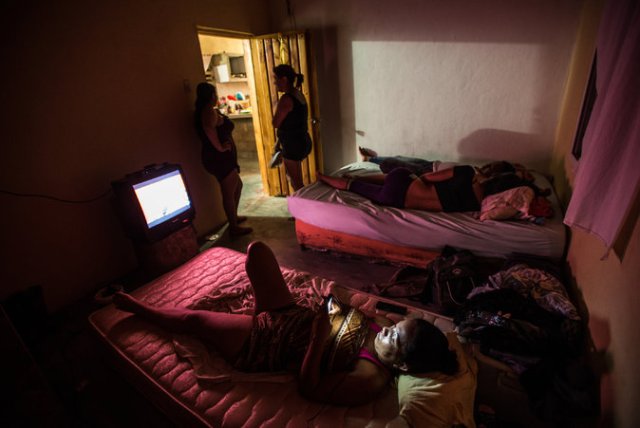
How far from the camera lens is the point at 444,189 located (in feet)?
7.86

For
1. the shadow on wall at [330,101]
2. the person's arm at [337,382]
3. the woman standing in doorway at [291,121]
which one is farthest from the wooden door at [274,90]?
the person's arm at [337,382]

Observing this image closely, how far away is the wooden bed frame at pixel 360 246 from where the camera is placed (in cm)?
234

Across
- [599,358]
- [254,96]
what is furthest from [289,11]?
[599,358]

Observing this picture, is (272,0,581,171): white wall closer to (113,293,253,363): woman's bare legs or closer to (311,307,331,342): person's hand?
(311,307,331,342): person's hand

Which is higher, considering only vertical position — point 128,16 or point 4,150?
point 128,16

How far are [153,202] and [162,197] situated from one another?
8 cm

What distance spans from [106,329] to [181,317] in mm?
429

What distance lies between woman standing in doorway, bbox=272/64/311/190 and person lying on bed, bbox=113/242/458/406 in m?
1.95

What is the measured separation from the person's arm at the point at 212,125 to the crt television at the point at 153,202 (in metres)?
0.50

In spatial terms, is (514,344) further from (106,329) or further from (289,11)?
(289,11)

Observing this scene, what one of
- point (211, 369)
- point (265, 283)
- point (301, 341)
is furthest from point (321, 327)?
point (211, 369)

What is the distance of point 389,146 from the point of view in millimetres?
3744

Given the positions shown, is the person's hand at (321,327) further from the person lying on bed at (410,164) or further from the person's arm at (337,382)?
the person lying on bed at (410,164)

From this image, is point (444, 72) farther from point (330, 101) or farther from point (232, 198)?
point (232, 198)
